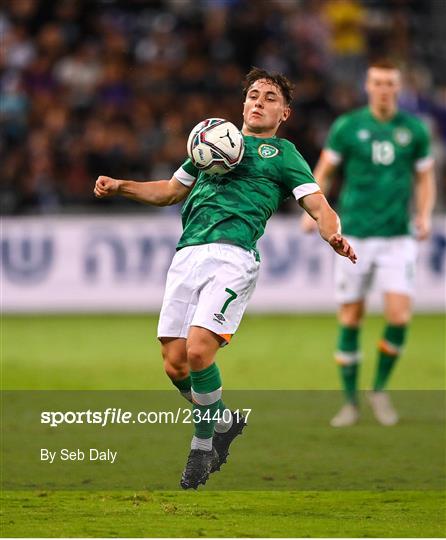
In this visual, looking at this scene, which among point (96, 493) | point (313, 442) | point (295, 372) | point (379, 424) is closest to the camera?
point (96, 493)

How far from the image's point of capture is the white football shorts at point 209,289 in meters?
6.62

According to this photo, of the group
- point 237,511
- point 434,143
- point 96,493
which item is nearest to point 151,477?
point 96,493

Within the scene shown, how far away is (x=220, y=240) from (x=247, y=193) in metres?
0.32

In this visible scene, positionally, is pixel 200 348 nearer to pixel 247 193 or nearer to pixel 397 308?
pixel 247 193

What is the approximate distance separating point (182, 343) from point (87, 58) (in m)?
11.9

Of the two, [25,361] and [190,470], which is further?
[25,361]

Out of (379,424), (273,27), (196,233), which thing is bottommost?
(379,424)

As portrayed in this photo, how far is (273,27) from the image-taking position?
1964 centimetres

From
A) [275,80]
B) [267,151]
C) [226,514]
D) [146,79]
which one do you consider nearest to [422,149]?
[275,80]

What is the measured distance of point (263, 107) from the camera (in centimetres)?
686

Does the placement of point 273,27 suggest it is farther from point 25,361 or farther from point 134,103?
point 25,361

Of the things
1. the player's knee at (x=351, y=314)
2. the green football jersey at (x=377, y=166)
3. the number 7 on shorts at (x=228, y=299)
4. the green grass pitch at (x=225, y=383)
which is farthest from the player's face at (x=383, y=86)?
the number 7 on shorts at (x=228, y=299)

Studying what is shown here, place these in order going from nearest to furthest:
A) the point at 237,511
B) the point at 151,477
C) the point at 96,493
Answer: the point at 237,511
the point at 96,493
the point at 151,477

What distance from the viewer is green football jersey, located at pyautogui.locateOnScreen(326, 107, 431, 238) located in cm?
965
